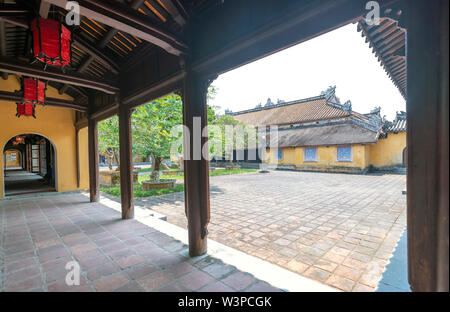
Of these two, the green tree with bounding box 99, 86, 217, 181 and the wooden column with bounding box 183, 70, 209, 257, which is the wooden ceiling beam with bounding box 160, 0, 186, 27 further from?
the green tree with bounding box 99, 86, 217, 181

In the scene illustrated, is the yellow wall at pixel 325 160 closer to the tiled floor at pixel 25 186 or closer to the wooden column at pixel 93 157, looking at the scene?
the wooden column at pixel 93 157

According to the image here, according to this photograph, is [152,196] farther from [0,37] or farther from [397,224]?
[397,224]

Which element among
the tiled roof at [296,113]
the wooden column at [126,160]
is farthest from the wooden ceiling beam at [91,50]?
the tiled roof at [296,113]

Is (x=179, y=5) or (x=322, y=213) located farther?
(x=322, y=213)

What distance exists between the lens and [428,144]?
Result: 4.22 ft

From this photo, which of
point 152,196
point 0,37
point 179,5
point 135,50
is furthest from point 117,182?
point 179,5

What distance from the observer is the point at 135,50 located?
4.02 meters

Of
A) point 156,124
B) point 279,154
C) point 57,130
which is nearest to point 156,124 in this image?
point 156,124

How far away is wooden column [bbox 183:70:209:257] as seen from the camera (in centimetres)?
300

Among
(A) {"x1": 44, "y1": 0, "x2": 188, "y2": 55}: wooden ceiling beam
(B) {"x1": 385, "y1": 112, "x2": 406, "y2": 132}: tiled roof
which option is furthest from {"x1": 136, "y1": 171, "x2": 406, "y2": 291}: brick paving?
(B) {"x1": 385, "y1": 112, "x2": 406, "y2": 132}: tiled roof

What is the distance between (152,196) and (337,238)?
21.7 ft

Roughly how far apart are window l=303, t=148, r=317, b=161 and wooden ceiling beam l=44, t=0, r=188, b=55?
18.1 m

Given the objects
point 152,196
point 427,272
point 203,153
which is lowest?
point 152,196
